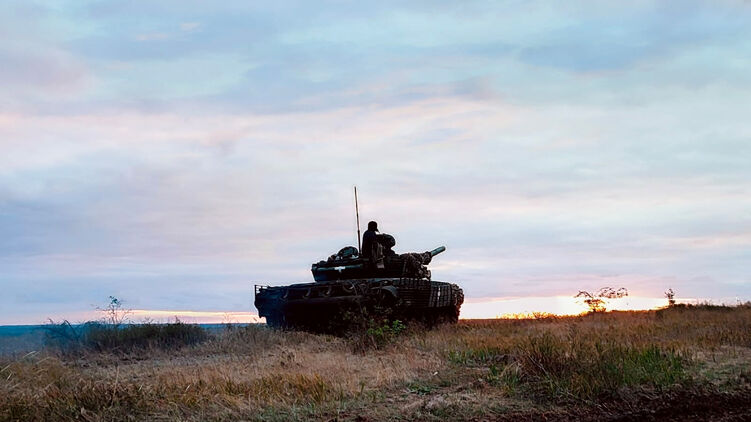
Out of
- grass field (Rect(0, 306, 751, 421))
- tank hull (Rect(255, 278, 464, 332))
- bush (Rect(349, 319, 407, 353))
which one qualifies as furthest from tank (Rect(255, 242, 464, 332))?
grass field (Rect(0, 306, 751, 421))

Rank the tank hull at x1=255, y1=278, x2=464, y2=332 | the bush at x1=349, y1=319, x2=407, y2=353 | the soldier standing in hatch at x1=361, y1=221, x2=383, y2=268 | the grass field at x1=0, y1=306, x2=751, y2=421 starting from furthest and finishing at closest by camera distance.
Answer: the soldier standing in hatch at x1=361, y1=221, x2=383, y2=268
the tank hull at x1=255, y1=278, x2=464, y2=332
the bush at x1=349, y1=319, x2=407, y2=353
the grass field at x1=0, y1=306, x2=751, y2=421

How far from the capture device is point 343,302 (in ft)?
64.3

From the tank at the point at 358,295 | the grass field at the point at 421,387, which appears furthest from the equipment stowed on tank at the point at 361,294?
the grass field at the point at 421,387

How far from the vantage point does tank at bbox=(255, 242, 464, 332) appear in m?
19.7

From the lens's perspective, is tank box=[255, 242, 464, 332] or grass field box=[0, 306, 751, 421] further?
tank box=[255, 242, 464, 332]

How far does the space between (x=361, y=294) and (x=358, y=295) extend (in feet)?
0.30

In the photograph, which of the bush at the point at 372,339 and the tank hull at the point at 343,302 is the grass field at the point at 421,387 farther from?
the tank hull at the point at 343,302

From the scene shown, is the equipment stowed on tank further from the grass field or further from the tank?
the grass field

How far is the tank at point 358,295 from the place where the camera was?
19.7 m

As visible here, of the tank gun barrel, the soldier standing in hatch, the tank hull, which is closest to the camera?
the tank hull

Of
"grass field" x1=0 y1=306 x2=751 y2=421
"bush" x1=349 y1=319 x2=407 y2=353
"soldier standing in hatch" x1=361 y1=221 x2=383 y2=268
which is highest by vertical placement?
"soldier standing in hatch" x1=361 y1=221 x2=383 y2=268

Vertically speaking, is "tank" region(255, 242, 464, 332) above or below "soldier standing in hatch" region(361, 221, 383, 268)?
below

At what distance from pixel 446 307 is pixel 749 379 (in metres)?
14.6

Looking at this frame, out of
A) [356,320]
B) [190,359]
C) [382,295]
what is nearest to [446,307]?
[382,295]
